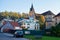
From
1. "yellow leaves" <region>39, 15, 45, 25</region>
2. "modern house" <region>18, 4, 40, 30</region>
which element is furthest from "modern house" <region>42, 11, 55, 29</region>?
"modern house" <region>18, 4, 40, 30</region>

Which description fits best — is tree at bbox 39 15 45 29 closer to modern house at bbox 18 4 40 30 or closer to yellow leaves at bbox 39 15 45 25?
yellow leaves at bbox 39 15 45 25

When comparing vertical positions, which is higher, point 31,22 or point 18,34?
point 31,22

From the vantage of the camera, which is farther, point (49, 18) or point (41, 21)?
point (49, 18)

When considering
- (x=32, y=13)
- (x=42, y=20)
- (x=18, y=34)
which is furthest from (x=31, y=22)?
(x=18, y=34)

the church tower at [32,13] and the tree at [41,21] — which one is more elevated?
the church tower at [32,13]

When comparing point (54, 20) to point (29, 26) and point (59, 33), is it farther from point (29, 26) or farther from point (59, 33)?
point (59, 33)

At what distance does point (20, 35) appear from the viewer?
43.5 feet

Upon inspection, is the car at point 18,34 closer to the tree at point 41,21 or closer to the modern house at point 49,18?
the tree at point 41,21

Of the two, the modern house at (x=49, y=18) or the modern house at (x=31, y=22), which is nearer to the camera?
the modern house at (x=31, y=22)

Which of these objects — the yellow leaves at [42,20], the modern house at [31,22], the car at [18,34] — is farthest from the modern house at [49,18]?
the car at [18,34]

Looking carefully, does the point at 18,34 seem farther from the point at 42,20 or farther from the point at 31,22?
the point at 42,20

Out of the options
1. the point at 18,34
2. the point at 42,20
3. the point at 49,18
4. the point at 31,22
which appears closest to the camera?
the point at 31,22

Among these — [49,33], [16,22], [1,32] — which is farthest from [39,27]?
[49,33]

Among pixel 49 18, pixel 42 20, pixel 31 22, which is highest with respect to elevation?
pixel 49 18
